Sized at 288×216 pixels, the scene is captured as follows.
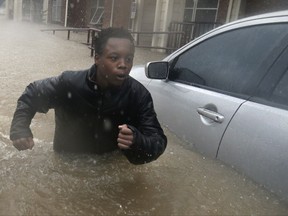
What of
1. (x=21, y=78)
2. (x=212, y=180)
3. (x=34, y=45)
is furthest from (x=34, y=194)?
(x=34, y=45)

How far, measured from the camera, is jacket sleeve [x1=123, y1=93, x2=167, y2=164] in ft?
7.43

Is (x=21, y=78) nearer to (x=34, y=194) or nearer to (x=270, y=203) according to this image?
(x=34, y=194)

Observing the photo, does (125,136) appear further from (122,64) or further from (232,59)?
(232,59)

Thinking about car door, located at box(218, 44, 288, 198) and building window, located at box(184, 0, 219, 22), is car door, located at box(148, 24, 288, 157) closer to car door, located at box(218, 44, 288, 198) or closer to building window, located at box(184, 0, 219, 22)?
car door, located at box(218, 44, 288, 198)

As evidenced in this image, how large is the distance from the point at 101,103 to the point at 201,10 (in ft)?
37.6

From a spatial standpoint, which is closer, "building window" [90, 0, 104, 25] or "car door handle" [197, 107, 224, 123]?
"car door handle" [197, 107, 224, 123]

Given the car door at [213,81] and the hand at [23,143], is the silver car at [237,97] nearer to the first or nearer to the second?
the car door at [213,81]

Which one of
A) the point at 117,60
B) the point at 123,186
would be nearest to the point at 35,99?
the point at 117,60

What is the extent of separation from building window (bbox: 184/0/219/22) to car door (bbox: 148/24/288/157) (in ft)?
34.1

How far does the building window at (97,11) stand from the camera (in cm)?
2027

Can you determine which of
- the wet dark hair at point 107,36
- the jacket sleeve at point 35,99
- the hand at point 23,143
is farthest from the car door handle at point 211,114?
the hand at point 23,143

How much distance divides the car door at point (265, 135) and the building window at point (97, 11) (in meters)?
18.6

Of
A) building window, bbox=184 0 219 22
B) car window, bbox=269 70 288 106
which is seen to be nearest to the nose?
car window, bbox=269 70 288 106

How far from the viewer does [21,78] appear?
7949 millimetres
